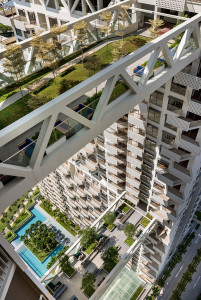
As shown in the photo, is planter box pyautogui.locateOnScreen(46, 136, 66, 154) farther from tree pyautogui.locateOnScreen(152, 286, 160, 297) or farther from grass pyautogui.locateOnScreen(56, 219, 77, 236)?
grass pyautogui.locateOnScreen(56, 219, 77, 236)

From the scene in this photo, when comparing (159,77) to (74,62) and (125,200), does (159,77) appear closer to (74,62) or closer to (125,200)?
(74,62)

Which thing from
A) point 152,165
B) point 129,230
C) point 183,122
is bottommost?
point 129,230

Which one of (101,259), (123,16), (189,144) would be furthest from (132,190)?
(123,16)

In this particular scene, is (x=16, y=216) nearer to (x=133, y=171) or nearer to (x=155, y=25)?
(x=133, y=171)

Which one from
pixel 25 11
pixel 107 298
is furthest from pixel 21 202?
pixel 25 11

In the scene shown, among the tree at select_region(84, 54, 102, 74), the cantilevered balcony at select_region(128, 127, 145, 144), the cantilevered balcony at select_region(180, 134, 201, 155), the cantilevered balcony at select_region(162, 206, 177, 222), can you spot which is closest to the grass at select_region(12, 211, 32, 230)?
the cantilevered balcony at select_region(162, 206, 177, 222)
